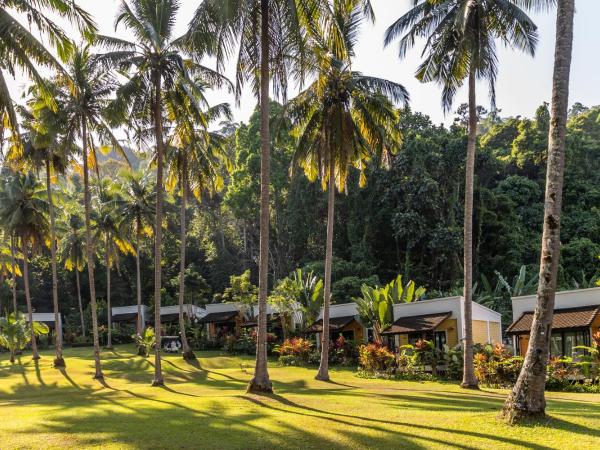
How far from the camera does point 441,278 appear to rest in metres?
38.6

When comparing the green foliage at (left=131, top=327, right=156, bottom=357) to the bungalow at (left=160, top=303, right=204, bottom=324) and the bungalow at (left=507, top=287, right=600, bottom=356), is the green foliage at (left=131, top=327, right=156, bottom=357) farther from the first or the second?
the bungalow at (left=507, top=287, right=600, bottom=356)

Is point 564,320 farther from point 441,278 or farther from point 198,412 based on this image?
point 441,278

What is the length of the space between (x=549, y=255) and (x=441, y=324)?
1615 centimetres

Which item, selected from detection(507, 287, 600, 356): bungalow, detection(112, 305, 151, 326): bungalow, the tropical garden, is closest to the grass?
the tropical garden

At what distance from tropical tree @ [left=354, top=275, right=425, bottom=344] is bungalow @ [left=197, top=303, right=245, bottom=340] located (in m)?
12.7

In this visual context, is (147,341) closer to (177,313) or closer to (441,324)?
(177,313)

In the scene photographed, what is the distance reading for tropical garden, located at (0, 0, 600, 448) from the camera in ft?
34.1

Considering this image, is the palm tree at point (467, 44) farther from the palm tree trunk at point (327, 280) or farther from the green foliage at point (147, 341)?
the green foliage at point (147, 341)

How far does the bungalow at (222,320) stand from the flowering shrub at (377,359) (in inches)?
640

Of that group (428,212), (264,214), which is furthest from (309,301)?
(264,214)

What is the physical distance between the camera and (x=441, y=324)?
25469mm

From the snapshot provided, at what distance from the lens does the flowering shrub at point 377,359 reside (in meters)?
23.4

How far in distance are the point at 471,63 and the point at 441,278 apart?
2315 cm

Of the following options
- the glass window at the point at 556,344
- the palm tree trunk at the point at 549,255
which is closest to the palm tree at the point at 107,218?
the glass window at the point at 556,344
